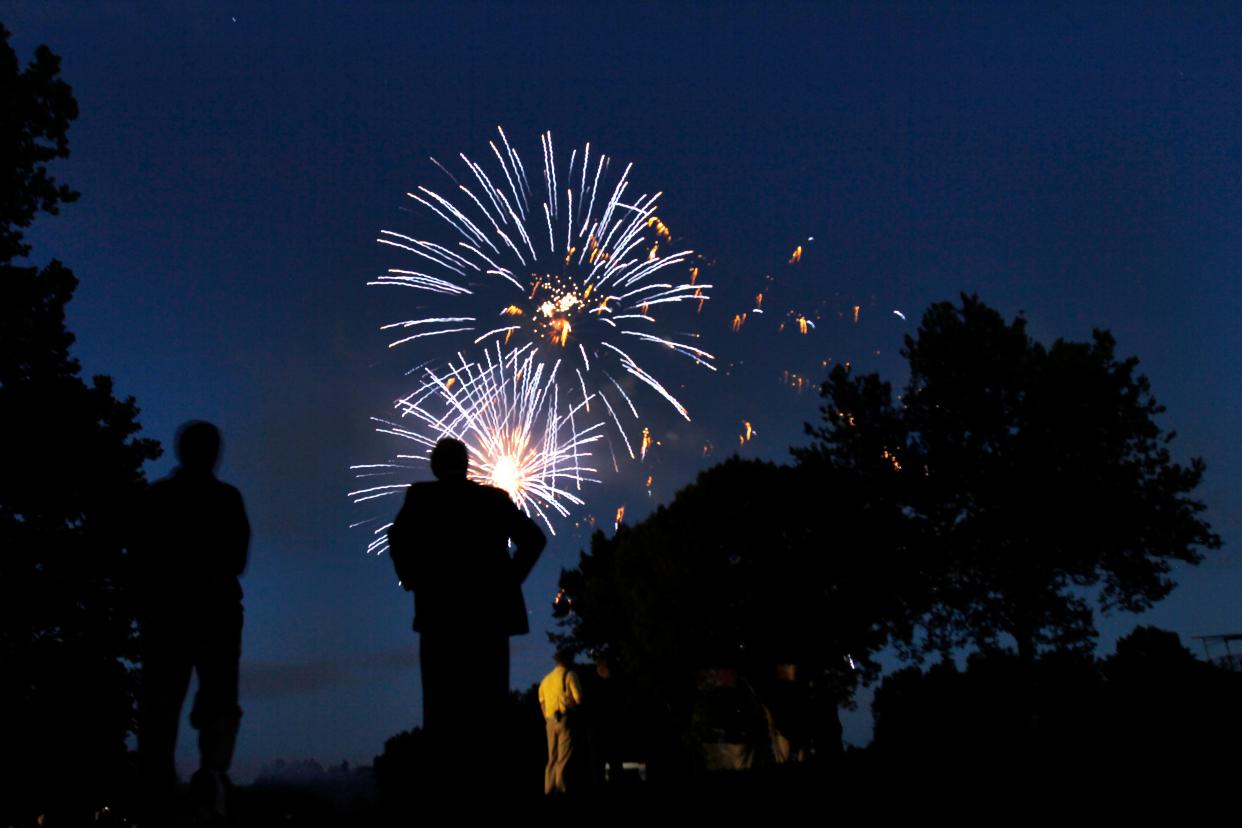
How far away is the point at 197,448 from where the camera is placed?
14.9 ft

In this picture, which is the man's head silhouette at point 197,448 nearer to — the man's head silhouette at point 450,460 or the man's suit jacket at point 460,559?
the man's suit jacket at point 460,559

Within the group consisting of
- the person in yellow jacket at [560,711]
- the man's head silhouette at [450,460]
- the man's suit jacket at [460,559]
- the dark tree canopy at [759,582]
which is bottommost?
the person in yellow jacket at [560,711]

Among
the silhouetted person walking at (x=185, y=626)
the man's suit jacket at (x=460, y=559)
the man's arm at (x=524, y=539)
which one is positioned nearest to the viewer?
the silhouetted person walking at (x=185, y=626)

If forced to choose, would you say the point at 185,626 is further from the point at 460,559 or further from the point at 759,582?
the point at 759,582

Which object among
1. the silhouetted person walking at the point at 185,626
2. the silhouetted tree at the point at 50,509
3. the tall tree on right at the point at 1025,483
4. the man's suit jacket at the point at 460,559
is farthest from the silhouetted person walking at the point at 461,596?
the tall tree on right at the point at 1025,483

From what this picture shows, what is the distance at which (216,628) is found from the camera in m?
4.24

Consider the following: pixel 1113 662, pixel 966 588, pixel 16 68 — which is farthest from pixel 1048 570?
pixel 16 68

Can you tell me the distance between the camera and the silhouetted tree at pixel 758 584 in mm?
41031

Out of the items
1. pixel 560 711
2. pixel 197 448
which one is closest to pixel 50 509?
pixel 560 711

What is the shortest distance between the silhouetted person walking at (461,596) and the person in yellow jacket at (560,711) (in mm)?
7093

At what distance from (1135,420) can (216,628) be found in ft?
127

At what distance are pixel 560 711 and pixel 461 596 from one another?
25.1 feet

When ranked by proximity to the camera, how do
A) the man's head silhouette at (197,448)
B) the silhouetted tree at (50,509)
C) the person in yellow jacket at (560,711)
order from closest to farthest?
the man's head silhouette at (197,448)
the person in yellow jacket at (560,711)
the silhouetted tree at (50,509)

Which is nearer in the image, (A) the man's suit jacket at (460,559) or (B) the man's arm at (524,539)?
(A) the man's suit jacket at (460,559)
